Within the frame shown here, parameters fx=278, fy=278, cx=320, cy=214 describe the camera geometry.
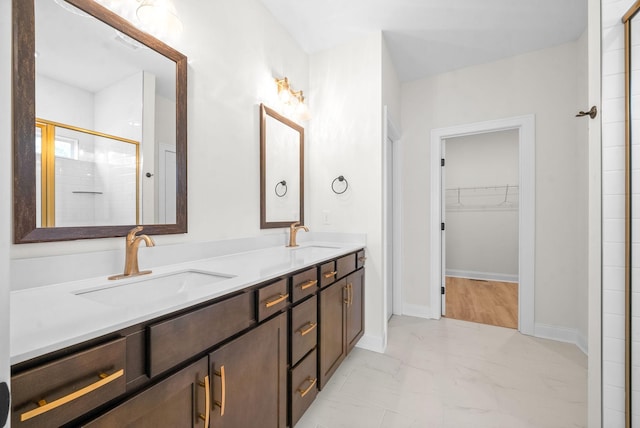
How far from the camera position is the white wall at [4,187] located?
13.9 inches

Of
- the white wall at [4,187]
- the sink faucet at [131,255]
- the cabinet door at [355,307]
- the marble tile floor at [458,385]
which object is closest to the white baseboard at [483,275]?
the marble tile floor at [458,385]

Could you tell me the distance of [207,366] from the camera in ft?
2.84

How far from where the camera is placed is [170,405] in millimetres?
767

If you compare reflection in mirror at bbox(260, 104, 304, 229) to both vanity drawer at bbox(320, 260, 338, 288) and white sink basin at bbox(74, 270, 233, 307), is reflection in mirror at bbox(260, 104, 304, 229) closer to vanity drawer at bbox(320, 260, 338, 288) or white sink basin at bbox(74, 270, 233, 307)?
vanity drawer at bbox(320, 260, 338, 288)

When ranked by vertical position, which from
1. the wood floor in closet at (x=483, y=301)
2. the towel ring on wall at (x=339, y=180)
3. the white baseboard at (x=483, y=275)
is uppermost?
the towel ring on wall at (x=339, y=180)

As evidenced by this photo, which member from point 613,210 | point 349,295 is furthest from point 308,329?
point 613,210

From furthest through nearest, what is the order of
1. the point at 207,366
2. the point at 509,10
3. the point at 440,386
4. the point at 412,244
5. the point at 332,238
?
the point at 412,244
the point at 332,238
the point at 509,10
the point at 440,386
the point at 207,366

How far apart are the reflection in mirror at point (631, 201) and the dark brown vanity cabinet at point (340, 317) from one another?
1.30 m

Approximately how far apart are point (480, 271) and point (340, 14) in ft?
14.1

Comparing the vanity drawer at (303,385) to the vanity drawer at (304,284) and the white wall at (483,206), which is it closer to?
the vanity drawer at (304,284)

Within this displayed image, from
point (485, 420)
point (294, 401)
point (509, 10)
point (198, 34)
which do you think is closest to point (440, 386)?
point (485, 420)

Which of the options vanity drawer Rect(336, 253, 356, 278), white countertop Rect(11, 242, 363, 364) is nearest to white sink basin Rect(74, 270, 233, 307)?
white countertop Rect(11, 242, 363, 364)

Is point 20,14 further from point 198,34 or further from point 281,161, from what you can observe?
point 281,161

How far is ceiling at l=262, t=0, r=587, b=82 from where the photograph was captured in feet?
6.60
